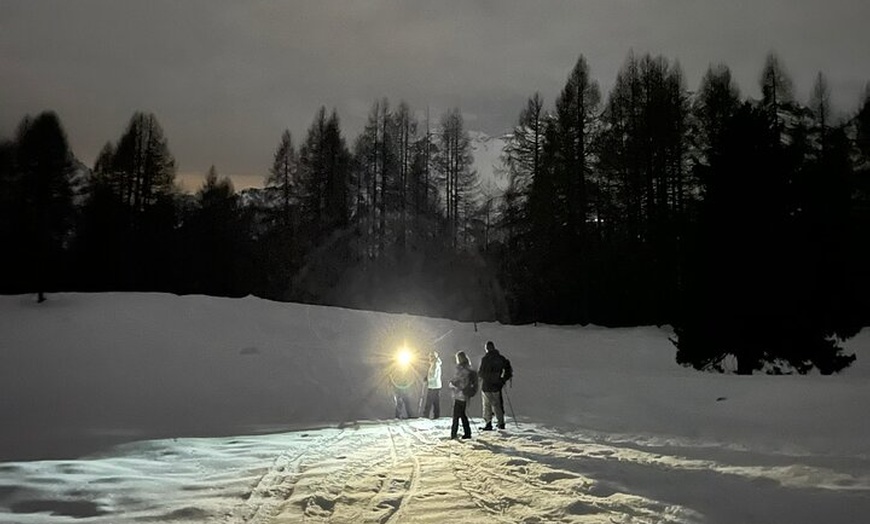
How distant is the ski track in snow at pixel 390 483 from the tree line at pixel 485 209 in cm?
1003

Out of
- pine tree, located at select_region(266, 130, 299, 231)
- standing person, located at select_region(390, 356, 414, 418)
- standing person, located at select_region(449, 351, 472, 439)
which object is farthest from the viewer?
pine tree, located at select_region(266, 130, 299, 231)

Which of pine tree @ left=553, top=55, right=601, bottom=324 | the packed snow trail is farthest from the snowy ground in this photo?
pine tree @ left=553, top=55, right=601, bottom=324

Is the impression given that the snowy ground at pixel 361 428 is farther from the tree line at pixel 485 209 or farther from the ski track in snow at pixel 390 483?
the tree line at pixel 485 209

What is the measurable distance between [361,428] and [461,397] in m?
3.36

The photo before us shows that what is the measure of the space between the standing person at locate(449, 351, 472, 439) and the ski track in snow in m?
0.93

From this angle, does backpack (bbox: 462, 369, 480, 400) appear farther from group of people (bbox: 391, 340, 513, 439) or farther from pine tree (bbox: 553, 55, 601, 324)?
pine tree (bbox: 553, 55, 601, 324)

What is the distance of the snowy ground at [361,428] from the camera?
21.7 ft

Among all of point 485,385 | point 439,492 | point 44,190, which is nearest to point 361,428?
point 485,385

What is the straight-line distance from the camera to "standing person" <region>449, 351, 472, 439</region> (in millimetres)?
12414

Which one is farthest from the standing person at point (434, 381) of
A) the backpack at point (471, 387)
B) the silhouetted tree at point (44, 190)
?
the silhouetted tree at point (44, 190)

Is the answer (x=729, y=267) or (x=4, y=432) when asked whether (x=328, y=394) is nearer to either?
(x=4, y=432)

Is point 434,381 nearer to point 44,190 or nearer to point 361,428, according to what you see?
point 361,428

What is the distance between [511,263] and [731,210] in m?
18.5

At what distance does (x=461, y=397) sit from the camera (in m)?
12.8
